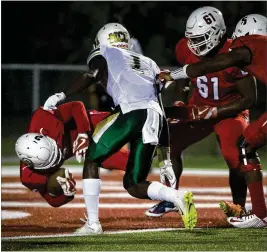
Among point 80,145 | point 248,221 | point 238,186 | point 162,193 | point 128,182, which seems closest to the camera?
point 162,193

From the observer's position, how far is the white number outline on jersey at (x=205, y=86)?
7371 mm

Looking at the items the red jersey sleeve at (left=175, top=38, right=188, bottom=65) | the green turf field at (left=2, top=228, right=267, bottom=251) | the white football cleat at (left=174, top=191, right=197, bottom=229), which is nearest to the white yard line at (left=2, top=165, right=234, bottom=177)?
the red jersey sleeve at (left=175, top=38, right=188, bottom=65)

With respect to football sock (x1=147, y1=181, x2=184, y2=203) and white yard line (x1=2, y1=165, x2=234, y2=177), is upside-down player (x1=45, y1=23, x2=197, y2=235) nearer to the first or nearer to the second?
football sock (x1=147, y1=181, x2=184, y2=203)

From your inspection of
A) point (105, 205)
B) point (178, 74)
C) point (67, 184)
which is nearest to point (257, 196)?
point (178, 74)

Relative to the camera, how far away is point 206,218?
7.63 metres

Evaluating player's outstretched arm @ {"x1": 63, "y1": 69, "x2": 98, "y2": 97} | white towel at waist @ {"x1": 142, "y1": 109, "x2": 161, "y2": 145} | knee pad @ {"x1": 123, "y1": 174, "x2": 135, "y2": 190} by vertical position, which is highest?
player's outstretched arm @ {"x1": 63, "y1": 69, "x2": 98, "y2": 97}

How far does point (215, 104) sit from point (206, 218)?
846 mm

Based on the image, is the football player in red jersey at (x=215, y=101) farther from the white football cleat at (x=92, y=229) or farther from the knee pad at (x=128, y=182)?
the white football cleat at (x=92, y=229)

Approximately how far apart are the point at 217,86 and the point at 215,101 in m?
0.13

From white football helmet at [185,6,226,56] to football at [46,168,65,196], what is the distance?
4.06ft

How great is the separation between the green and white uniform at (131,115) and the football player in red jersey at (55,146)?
0.25 meters

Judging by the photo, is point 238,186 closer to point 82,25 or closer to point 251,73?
point 251,73

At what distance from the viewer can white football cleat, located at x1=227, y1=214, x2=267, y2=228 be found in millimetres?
6914

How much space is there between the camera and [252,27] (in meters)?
7.35
